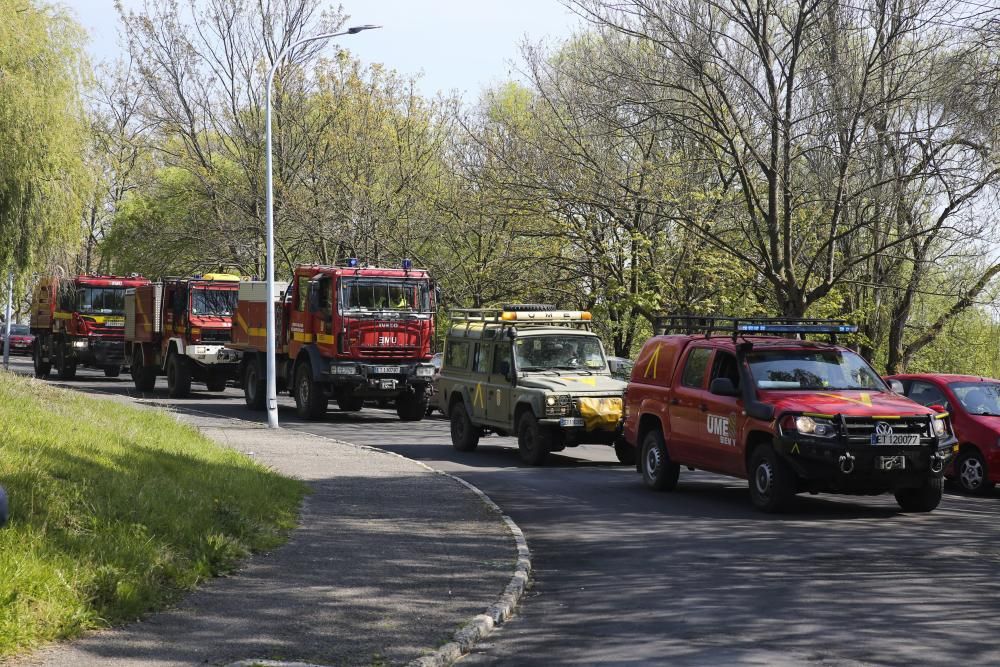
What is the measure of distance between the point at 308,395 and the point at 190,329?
7.54 metres

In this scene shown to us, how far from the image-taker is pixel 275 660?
658 cm

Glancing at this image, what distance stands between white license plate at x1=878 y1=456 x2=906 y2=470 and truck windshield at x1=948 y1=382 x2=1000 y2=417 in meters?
4.20

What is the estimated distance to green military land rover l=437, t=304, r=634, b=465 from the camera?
18.7 meters

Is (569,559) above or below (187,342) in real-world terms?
below

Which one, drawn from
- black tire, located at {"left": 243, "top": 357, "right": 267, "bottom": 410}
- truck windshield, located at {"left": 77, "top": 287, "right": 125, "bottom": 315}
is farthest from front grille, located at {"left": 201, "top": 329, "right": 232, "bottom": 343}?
truck windshield, located at {"left": 77, "top": 287, "right": 125, "bottom": 315}

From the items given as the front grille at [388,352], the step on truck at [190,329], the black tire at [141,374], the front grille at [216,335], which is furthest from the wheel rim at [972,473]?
the black tire at [141,374]

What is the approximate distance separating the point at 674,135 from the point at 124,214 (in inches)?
1276

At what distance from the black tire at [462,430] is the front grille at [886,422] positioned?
934 cm

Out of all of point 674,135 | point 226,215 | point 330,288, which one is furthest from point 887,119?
point 226,215

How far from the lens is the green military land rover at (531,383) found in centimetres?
1873

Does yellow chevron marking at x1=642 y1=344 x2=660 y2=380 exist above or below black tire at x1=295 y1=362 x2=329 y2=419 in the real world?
above

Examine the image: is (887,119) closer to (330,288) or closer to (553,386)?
(553,386)

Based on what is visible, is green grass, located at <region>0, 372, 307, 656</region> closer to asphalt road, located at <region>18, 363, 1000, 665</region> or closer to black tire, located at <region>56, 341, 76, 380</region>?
asphalt road, located at <region>18, 363, 1000, 665</region>

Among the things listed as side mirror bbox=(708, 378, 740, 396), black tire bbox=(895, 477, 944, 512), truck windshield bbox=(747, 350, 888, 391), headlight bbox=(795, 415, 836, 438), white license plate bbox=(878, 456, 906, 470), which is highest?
truck windshield bbox=(747, 350, 888, 391)
